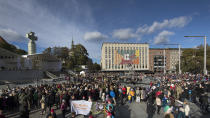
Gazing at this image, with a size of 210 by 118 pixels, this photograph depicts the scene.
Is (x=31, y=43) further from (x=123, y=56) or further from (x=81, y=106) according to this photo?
(x=81, y=106)

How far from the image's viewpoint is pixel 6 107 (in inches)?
317

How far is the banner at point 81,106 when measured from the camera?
6.70m

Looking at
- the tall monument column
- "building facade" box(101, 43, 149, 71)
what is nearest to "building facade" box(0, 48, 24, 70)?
the tall monument column

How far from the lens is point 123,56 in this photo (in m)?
64.5

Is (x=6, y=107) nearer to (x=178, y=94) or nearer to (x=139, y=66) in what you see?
(x=178, y=94)

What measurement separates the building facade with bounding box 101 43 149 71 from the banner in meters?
56.9

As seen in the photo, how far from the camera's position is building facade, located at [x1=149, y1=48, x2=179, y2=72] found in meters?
70.7

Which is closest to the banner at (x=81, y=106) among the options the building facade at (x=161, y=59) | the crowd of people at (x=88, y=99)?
the crowd of people at (x=88, y=99)

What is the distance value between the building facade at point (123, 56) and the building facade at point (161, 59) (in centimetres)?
531

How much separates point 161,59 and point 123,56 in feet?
84.8

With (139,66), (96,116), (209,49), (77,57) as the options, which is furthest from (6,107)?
(139,66)

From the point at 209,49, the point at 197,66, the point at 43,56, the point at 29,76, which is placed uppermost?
the point at 209,49

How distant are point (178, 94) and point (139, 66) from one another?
193 feet

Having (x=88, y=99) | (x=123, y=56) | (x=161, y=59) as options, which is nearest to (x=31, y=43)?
(x=123, y=56)
